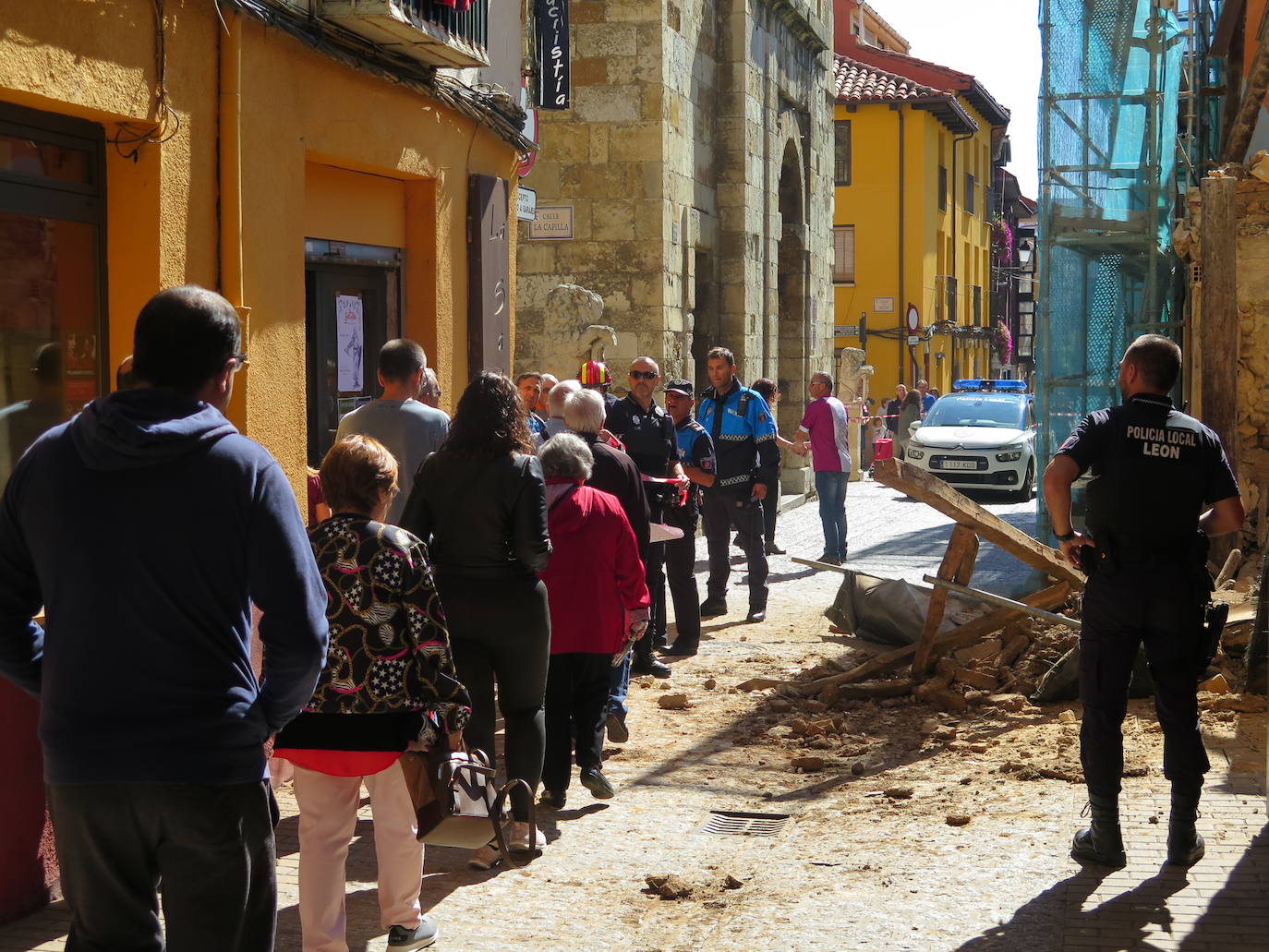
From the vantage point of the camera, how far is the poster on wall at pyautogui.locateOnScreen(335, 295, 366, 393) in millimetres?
8586

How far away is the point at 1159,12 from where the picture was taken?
1414cm

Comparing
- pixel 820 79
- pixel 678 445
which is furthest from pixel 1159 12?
pixel 820 79

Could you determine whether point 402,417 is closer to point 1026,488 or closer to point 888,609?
point 888,609

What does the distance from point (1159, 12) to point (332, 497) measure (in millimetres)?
12105

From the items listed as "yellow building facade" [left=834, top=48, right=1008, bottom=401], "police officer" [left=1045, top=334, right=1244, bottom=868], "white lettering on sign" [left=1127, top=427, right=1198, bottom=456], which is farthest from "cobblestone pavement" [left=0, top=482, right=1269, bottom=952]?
"yellow building facade" [left=834, top=48, right=1008, bottom=401]

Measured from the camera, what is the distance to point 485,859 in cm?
545

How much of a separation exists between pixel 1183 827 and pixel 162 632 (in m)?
3.70

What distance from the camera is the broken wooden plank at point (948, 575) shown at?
8.12m

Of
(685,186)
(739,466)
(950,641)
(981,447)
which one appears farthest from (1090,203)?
(981,447)

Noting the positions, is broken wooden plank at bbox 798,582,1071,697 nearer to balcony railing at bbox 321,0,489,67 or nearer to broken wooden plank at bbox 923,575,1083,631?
broken wooden plank at bbox 923,575,1083,631

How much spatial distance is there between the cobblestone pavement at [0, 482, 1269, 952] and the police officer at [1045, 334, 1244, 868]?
302 mm

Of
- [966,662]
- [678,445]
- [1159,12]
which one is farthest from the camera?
[1159,12]

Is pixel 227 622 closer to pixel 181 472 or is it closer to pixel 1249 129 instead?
pixel 181 472

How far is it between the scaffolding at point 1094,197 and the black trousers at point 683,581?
4791 mm
